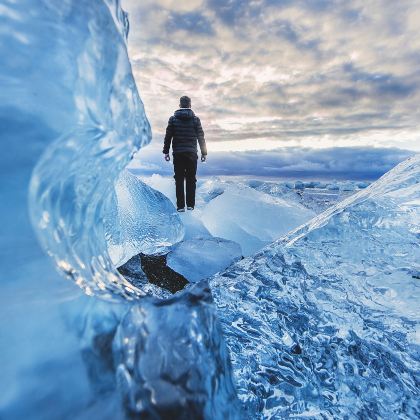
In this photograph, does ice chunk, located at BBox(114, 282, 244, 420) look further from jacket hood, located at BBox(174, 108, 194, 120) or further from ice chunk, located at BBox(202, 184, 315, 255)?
jacket hood, located at BBox(174, 108, 194, 120)

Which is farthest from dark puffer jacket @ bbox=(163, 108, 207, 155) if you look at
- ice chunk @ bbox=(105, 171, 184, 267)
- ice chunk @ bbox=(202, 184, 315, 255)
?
ice chunk @ bbox=(105, 171, 184, 267)

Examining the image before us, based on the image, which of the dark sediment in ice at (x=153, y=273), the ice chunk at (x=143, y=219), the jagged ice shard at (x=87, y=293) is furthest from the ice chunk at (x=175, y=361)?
the ice chunk at (x=143, y=219)

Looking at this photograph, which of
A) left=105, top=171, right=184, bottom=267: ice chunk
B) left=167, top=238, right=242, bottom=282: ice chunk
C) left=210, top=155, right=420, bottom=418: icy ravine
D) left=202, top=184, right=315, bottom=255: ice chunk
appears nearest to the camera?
left=210, top=155, right=420, bottom=418: icy ravine

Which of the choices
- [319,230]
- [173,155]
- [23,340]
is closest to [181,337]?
[23,340]

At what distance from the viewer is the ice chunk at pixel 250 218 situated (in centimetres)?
397

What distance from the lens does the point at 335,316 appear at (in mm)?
1498

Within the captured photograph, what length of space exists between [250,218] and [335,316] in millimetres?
2694

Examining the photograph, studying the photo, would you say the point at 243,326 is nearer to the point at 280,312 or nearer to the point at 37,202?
the point at 280,312

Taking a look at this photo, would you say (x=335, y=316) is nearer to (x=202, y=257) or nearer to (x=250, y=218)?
(x=202, y=257)

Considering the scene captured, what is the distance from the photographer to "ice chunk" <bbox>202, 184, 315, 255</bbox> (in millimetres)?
3971

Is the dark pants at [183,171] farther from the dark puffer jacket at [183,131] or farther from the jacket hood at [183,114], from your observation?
the jacket hood at [183,114]

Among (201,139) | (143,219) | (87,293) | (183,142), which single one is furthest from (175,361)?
(201,139)

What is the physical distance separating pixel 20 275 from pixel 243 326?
969 mm

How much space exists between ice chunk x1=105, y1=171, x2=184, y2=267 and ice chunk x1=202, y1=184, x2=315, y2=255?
590 mm
